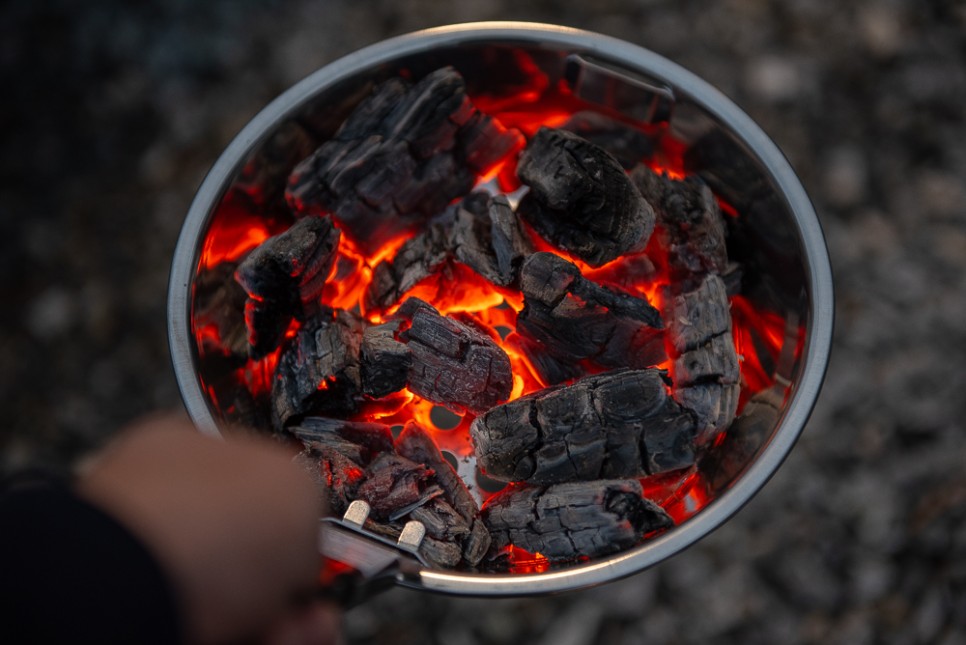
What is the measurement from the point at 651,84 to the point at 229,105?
1115 millimetres

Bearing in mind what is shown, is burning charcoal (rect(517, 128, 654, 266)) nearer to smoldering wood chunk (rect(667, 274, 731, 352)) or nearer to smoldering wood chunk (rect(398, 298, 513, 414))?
smoldering wood chunk (rect(667, 274, 731, 352))

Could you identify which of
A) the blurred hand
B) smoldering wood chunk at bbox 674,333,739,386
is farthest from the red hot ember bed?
the blurred hand

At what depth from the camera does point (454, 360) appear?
1.12m

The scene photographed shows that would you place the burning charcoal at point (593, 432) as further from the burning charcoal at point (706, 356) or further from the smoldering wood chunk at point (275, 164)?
the smoldering wood chunk at point (275, 164)

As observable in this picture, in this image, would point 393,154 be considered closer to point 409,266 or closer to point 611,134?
point 409,266

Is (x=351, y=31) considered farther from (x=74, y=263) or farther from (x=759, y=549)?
(x=759, y=549)

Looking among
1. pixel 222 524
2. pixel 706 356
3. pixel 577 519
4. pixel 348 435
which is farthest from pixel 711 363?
pixel 222 524

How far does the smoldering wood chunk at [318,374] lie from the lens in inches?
44.2

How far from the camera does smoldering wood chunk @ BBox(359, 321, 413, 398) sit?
110 centimetres

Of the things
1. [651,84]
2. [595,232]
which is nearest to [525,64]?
[651,84]

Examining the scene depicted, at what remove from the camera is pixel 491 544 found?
107 centimetres

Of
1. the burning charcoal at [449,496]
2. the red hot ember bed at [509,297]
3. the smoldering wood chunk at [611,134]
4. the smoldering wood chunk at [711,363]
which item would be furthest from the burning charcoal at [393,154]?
the smoldering wood chunk at [711,363]

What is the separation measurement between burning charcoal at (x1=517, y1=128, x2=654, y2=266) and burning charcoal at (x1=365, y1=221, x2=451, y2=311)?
0.60 feet

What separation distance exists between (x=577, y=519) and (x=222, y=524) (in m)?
0.53
